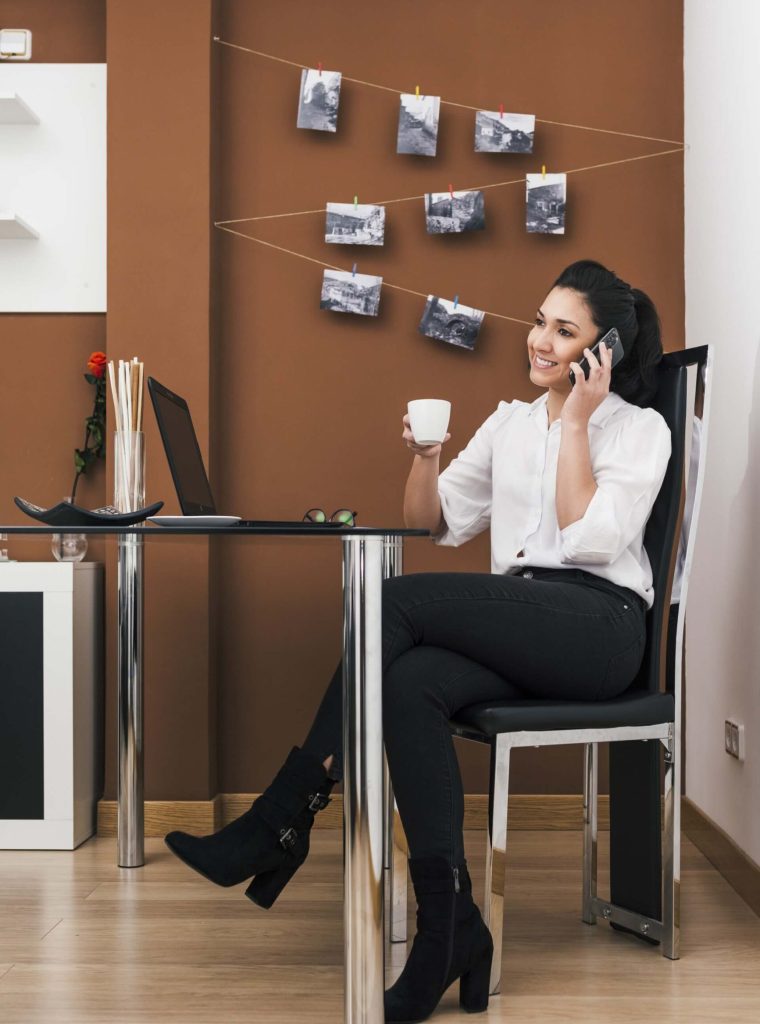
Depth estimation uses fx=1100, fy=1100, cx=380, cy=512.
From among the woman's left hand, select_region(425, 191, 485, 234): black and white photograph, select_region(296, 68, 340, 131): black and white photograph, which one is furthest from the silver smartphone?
select_region(296, 68, 340, 131): black and white photograph

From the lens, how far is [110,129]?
2.75m

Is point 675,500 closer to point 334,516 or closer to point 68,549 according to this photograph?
point 334,516

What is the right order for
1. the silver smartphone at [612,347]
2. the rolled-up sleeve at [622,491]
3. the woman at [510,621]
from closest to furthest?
the woman at [510,621] < the rolled-up sleeve at [622,491] < the silver smartphone at [612,347]

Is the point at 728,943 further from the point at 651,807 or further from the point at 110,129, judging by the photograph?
the point at 110,129

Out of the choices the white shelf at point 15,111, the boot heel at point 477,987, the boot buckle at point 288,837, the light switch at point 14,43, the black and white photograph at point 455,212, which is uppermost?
the light switch at point 14,43

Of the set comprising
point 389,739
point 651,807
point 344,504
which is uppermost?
point 344,504

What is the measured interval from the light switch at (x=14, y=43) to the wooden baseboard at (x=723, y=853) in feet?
8.39

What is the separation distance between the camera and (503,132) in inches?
109

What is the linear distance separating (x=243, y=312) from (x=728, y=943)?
184cm

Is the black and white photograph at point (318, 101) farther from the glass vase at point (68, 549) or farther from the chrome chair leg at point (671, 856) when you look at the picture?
the chrome chair leg at point (671, 856)

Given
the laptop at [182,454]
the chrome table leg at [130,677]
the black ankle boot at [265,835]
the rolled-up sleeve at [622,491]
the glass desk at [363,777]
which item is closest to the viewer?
the glass desk at [363,777]

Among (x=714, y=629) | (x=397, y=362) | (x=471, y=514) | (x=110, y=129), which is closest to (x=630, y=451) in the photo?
(x=471, y=514)

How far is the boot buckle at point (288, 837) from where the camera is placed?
5.37 feet

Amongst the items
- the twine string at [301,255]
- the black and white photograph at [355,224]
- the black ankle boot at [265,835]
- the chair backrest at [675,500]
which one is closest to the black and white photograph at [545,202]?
the twine string at [301,255]
